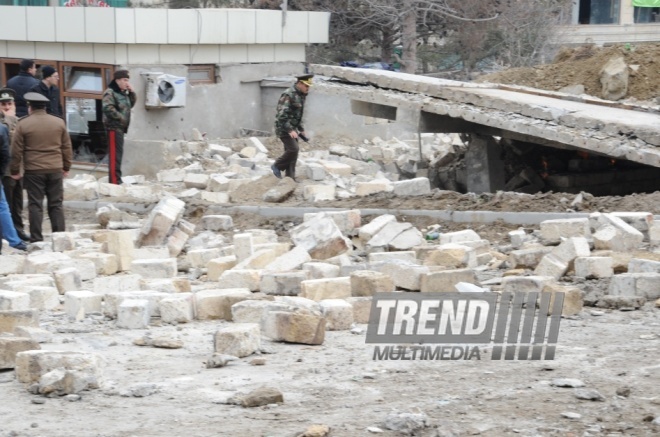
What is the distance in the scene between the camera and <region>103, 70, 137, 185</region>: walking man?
564 inches

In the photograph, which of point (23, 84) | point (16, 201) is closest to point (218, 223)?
point (16, 201)

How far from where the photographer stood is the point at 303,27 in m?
20.5

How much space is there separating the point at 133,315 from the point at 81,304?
596mm

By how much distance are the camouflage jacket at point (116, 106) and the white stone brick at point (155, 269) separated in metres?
6.10

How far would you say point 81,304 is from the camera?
24.1ft

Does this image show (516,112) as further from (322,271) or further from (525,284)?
(525,284)

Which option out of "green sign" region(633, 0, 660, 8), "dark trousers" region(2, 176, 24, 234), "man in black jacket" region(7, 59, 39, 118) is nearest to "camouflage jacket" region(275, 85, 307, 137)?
"man in black jacket" region(7, 59, 39, 118)

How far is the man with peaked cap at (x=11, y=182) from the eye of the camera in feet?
35.7

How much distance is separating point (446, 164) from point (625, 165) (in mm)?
2591

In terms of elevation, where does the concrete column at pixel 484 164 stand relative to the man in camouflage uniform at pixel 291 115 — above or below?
below

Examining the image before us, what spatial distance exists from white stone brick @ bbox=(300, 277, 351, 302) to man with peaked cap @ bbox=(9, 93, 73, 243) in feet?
14.5

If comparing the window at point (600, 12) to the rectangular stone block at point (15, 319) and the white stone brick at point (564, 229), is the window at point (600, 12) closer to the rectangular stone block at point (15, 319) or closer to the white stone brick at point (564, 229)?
the white stone brick at point (564, 229)

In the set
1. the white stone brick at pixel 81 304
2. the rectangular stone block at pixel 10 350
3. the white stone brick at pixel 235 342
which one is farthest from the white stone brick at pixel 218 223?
the rectangular stone block at pixel 10 350

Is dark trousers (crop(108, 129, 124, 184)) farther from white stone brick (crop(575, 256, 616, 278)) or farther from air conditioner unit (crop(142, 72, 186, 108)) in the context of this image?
white stone brick (crop(575, 256, 616, 278))
